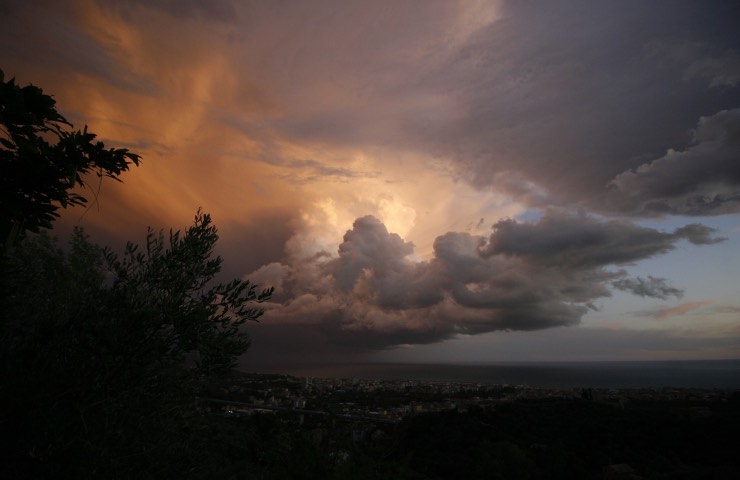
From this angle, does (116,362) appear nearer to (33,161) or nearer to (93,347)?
(93,347)

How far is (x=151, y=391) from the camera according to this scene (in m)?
4.99

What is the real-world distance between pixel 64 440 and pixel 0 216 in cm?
305

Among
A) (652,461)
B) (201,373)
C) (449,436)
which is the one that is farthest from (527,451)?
(201,373)

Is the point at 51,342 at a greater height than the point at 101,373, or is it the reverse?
the point at 51,342

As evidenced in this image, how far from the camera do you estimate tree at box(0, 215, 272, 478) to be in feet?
12.6

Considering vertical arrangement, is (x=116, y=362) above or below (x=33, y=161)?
below

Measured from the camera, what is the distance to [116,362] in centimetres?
479

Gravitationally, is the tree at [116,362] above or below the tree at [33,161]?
below

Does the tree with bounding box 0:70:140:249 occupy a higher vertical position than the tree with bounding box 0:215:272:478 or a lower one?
higher

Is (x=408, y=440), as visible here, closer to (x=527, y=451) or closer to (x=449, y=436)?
(x=449, y=436)

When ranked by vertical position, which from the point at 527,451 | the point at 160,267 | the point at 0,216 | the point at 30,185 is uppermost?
the point at 30,185

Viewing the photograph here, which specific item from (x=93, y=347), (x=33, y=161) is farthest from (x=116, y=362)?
(x=33, y=161)

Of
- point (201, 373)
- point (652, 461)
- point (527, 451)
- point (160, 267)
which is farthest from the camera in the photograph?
point (527, 451)

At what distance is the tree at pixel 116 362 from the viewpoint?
3.85 m
